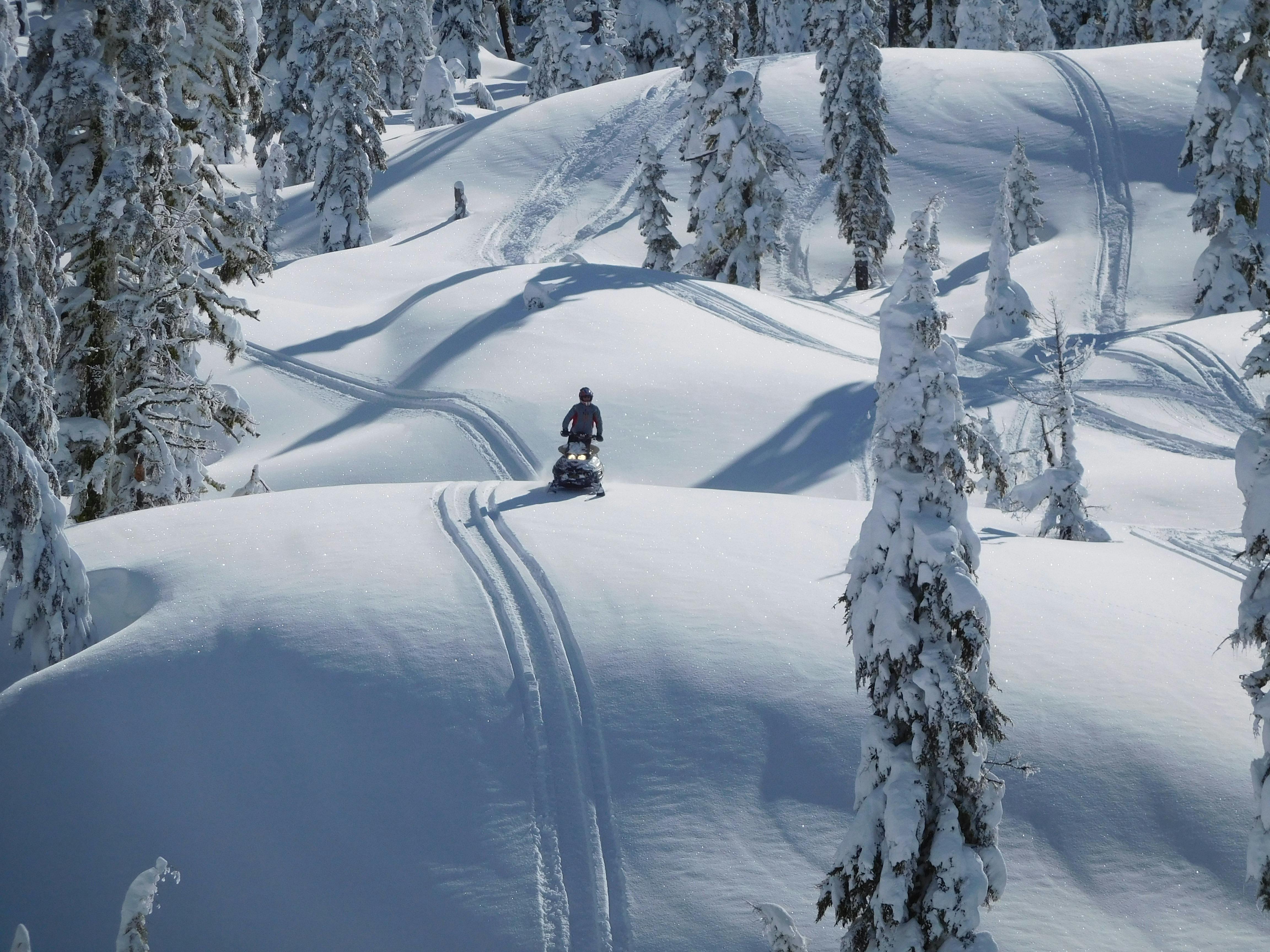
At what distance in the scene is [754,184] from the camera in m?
36.8

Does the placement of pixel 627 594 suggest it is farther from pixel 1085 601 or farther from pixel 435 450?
pixel 435 450

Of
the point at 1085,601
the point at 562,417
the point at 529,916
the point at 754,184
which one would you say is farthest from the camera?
the point at 754,184

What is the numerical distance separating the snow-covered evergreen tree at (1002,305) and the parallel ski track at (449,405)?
15.8 meters

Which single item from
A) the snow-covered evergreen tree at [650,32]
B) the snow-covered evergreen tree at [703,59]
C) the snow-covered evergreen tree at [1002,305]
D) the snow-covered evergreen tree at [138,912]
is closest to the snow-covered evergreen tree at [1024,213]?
the snow-covered evergreen tree at [1002,305]

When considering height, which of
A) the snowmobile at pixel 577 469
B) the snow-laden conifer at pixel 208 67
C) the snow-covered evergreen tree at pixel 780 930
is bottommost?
the snow-covered evergreen tree at pixel 780 930

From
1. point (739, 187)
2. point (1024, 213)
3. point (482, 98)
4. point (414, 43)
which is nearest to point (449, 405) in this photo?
point (739, 187)

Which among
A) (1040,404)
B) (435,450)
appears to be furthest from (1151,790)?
(435,450)

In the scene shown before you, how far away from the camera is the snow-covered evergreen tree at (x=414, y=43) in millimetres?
60938

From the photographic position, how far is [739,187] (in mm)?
36594

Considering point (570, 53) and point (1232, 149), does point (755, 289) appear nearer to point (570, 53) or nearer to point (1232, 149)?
point (1232, 149)

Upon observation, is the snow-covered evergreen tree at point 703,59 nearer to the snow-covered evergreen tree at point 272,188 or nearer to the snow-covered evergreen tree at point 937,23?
the snow-covered evergreen tree at point 272,188

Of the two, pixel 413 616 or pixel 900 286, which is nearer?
pixel 900 286

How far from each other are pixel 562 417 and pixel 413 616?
1137cm

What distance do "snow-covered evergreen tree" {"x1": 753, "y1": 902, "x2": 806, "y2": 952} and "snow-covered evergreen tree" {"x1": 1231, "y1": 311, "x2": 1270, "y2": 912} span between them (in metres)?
3.59
